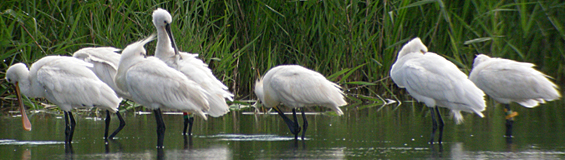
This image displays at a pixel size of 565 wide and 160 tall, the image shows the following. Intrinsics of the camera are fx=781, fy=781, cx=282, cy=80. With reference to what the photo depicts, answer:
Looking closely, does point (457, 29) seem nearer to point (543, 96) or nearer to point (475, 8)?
point (475, 8)

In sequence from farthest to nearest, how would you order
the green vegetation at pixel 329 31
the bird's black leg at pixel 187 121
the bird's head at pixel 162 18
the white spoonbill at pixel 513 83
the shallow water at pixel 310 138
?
the green vegetation at pixel 329 31
the bird's head at pixel 162 18
the bird's black leg at pixel 187 121
the white spoonbill at pixel 513 83
the shallow water at pixel 310 138

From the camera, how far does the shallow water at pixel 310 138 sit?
6.36 metres

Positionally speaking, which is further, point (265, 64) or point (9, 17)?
point (265, 64)

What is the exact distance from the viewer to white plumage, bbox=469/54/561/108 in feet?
26.7

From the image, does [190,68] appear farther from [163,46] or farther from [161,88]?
[161,88]

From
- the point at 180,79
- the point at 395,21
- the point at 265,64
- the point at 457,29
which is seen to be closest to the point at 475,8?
the point at 457,29

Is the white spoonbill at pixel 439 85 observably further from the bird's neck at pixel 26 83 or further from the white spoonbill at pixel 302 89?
the bird's neck at pixel 26 83

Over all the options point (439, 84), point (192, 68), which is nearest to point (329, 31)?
point (192, 68)

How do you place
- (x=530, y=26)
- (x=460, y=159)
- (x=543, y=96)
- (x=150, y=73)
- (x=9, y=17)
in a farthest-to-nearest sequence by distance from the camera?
(x=530, y=26) → (x=9, y=17) → (x=543, y=96) → (x=150, y=73) → (x=460, y=159)

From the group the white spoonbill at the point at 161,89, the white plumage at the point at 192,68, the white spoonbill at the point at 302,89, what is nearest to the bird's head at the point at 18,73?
the white spoonbill at the point at 161,89

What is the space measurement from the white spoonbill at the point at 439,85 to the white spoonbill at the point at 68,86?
2850 millimetres

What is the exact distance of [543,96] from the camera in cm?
814

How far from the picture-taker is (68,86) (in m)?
7.45

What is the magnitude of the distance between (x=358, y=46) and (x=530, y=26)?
101 inches
